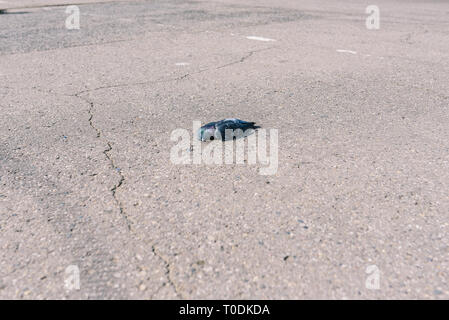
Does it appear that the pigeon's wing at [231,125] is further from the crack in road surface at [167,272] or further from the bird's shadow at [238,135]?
the crack in road surface at [167,272]

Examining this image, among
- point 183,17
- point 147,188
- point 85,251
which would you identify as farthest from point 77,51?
point 85,251

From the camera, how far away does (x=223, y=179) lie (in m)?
3.19

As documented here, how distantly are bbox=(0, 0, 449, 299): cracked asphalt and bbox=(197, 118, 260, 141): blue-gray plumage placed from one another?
0.90ft

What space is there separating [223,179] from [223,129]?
0.84 m

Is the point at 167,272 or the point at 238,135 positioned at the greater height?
the point at 238,135

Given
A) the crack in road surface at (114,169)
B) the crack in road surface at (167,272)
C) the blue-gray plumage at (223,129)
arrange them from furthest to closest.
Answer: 1. the blue-gray plumage at (223,129)
2. the crack in road surface at (114,169)
3. the crack in road surface at (167,272)

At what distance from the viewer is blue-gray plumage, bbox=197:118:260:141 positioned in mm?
3848

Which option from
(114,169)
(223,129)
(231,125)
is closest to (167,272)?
(114,169)

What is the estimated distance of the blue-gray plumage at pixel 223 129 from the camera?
3848 millimetres

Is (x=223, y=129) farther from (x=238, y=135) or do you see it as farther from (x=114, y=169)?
(x=114, y=169)

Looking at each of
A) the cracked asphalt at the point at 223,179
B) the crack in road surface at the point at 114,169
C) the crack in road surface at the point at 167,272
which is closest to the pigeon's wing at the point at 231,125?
the cracked asphalt at the point at 223,179

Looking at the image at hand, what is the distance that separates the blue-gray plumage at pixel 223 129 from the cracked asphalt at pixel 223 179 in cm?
27

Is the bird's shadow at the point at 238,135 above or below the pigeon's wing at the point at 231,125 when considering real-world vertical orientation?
below
